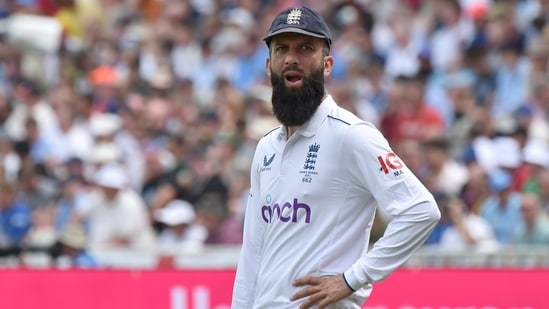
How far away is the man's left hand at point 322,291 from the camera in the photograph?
5824 mm

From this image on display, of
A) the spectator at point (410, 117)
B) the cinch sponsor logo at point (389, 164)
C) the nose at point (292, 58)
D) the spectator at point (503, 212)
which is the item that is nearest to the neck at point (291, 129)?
the nose at point (292, 58)

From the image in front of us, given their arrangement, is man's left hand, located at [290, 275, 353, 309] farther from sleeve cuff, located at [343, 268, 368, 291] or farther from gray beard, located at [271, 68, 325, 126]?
gray beard, located at [271, 68, 325, 126]

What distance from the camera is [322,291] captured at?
586 cm

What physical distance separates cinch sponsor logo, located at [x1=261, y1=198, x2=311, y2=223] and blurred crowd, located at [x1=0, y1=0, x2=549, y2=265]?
5.93m

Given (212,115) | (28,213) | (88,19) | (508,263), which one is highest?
(88,19)

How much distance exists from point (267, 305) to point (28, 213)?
8.11 meters

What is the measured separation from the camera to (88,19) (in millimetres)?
19297

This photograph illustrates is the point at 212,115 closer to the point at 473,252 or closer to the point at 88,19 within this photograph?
the point at 88,19

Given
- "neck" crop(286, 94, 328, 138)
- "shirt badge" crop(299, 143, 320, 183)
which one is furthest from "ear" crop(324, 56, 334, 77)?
"shirt badge" crop(299, 143, 320, 183)

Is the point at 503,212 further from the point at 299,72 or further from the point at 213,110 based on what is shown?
the point at 299,72

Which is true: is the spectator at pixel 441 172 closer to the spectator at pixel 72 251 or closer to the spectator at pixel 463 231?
the spectator at pixel 463 231

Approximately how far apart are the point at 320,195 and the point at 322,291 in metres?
0.43

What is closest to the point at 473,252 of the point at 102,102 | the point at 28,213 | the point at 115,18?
the point at 28,213

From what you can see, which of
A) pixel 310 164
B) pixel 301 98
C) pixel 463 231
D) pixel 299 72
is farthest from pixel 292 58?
pixel 463 231
